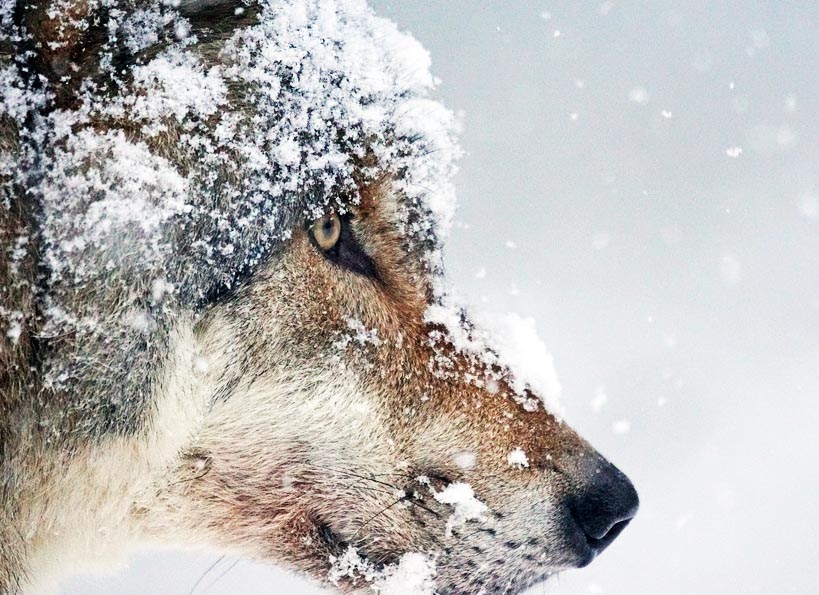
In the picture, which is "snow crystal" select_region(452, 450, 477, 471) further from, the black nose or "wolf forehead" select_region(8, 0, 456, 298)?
"wolf forehead" select_region(8, 0, 456, 298)

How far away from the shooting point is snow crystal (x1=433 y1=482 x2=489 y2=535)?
84.6 inches

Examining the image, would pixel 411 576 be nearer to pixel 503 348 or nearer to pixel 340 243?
pixel 503 348

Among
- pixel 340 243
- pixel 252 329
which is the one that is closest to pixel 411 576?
pixel 252 329

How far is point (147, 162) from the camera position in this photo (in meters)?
1.81

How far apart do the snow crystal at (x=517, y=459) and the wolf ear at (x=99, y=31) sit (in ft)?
5.09

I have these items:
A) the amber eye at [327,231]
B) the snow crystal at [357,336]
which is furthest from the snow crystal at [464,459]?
the amber eye at [327,231]

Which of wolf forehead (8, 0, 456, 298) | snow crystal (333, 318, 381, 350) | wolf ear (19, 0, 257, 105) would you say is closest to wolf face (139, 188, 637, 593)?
snow crystal (333, 318, 381, 350)

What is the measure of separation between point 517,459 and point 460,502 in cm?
23

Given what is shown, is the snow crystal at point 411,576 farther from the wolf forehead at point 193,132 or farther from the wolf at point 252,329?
the wolf forehead at point 193,132

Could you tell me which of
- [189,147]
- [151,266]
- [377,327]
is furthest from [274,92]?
[377,327]

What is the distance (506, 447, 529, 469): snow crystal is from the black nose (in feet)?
0.64

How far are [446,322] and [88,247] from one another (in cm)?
113

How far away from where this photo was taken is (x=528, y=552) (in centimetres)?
217

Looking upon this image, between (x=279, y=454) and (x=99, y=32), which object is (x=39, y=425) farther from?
(x=99, y=32)
